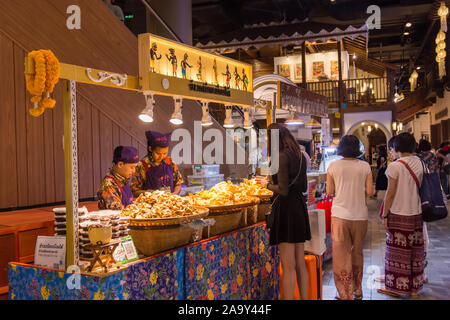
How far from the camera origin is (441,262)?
20.2 ft

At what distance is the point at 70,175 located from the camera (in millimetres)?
2391

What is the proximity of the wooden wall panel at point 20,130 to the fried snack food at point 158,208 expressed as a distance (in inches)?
107

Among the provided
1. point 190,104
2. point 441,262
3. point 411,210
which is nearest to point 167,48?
point 411,210

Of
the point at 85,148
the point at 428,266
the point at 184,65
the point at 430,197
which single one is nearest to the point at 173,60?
the point at 184,65

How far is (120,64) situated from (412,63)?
2425 centimetres

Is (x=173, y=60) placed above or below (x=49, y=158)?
above

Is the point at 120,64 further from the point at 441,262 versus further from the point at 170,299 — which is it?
the point at 441,262

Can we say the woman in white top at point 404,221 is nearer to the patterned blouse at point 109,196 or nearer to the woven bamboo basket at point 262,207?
the woven bamboo basket at point 262,207

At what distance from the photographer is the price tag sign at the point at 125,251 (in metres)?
2.52

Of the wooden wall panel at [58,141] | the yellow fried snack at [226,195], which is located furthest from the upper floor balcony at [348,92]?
the yellow fried snack at [226,195]

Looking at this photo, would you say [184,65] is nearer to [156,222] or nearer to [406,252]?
[156,222]

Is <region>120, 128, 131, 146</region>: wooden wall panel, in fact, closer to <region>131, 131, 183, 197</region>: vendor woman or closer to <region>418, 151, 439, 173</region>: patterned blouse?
<region>131, 131, 183, 197</region>: vendor woman

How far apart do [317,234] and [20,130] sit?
3.89 m

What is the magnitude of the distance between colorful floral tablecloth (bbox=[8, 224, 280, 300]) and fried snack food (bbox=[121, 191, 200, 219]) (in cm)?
28
